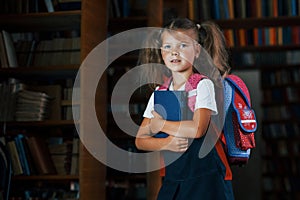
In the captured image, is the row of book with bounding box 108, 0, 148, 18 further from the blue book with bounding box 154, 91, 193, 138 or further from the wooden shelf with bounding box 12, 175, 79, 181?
the blue book with bounding box 154, 91, 193, 138

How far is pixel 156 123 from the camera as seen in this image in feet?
5.53

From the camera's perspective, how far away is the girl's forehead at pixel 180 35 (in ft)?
5.66

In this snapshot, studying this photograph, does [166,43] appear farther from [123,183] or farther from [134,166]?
[123,183]

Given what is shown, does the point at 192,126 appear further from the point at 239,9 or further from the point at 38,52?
the point at 239,9

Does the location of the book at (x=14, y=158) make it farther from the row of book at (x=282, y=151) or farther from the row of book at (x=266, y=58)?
the row of book at (x=282, y=151)

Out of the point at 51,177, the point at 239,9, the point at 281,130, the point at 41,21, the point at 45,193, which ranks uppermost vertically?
the point at 239,9

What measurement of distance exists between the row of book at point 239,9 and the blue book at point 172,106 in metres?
2.59

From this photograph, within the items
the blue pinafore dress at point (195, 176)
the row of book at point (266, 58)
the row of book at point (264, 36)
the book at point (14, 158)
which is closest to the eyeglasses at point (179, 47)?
the blue pinafore dress at point (195, 176)

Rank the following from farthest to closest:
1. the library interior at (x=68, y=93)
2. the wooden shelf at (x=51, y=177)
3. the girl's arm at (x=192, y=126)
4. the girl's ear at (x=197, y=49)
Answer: the wooden shelf at (x=51, y=177) < the library interior at (x=68, y=93) < the girl's ear at (x=197, y=49) < the girl's arm at (x=192, y=126)

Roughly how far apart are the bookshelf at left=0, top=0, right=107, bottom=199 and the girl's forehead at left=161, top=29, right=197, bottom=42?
0.98 meters

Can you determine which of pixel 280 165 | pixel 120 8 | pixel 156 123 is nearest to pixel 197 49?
pixel 156 123

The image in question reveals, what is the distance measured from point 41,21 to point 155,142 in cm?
154

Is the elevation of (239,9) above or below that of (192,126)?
above

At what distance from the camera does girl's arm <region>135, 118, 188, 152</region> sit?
166 centimetres
